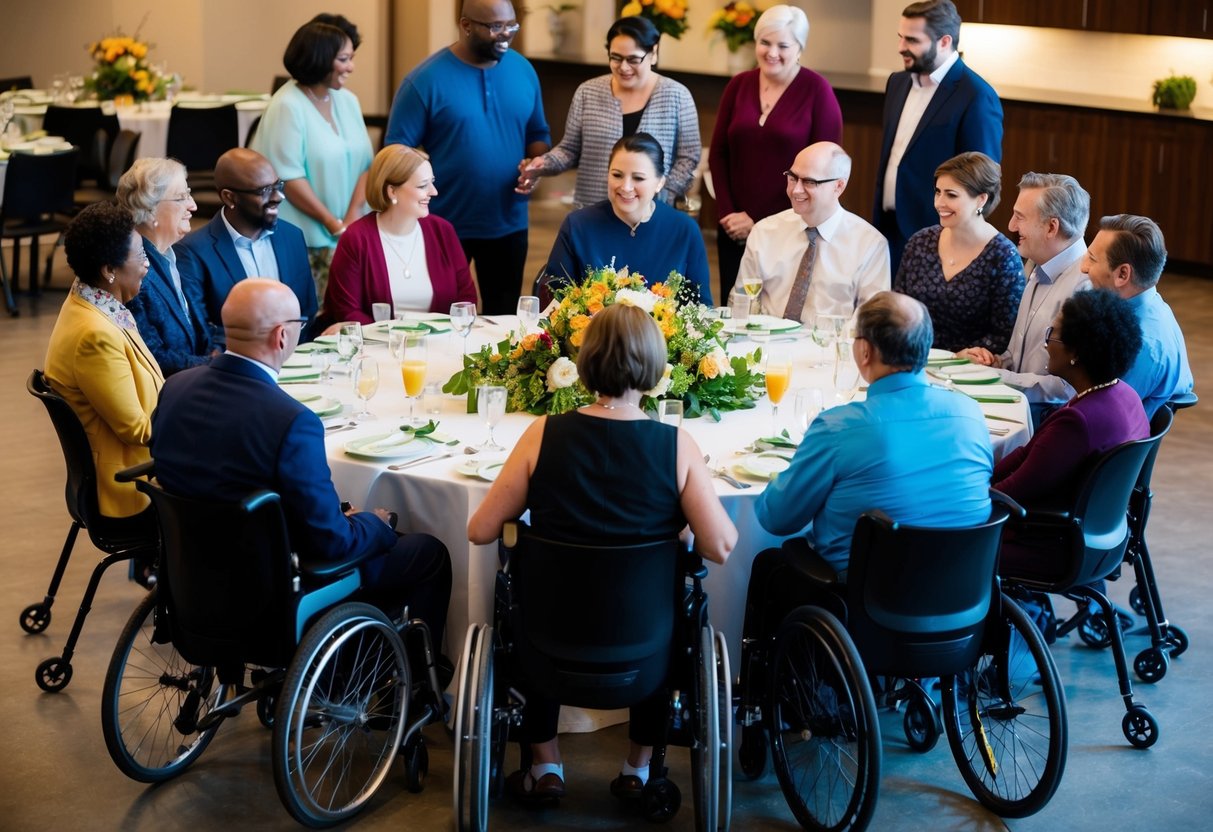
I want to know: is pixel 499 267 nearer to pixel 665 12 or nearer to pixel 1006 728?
pixel 1006 728

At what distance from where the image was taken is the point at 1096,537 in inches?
154

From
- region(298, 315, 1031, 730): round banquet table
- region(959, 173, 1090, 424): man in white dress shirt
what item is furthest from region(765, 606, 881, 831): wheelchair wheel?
region(959, 173, 1090, 424): man in white dress shirt

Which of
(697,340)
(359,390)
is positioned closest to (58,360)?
(359,390)

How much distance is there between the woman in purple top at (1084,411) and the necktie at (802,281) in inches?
67.4

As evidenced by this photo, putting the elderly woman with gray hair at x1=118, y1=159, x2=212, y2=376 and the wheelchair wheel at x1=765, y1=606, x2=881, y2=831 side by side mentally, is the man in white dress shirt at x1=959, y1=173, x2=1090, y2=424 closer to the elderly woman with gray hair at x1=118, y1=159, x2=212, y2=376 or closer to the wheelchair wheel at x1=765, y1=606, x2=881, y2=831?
the wheelchair wheel at x1=765, y1=606, x2=881, y2=831

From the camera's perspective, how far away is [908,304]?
344cm

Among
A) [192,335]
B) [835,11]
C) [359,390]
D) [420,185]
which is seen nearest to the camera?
[359,390]

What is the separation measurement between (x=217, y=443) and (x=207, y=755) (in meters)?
0.99

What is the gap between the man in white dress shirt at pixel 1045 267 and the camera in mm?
4773

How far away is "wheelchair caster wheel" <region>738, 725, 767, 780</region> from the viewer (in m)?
3.74

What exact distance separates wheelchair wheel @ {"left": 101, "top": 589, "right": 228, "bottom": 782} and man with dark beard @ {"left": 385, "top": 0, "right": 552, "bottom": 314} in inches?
99.5

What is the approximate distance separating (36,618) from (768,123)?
3.47 metres

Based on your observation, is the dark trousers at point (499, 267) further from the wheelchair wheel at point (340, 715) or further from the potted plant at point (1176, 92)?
the potted plant at point (1176, 92)

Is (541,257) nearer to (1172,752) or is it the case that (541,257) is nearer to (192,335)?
(192,335)
